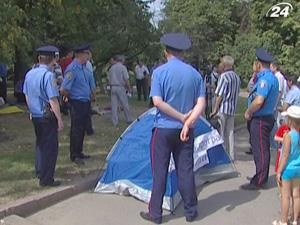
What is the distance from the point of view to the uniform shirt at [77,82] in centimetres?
782

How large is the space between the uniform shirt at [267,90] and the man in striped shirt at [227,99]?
147 cm

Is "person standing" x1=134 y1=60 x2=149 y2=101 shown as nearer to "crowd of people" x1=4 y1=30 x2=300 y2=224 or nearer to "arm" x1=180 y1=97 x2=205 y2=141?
"crowd of people" x1=4 y1=30 x2=300 y2=224

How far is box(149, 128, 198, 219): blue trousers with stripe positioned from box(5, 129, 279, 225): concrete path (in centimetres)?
25

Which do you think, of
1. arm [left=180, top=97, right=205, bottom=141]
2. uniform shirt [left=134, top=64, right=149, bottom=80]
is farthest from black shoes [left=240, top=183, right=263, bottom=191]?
uniform shirt [left=134, top=64, right=149, bottom=80]

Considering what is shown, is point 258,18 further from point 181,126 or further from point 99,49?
point 181,126

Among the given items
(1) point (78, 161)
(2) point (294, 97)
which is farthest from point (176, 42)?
(1) point (78, 161)

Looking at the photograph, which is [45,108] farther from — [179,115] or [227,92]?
[227,92]

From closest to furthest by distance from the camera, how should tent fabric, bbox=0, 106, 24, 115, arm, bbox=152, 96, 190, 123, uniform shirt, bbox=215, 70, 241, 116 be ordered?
arm, bbox=152, 96, 190, 123
uniform shirt, bbox=215, 70, 241, 116
tent fabric, bbox=0, 106, 24, 115

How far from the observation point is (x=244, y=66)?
37.1 metres

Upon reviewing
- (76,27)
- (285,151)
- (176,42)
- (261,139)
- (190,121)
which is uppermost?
(76,27)

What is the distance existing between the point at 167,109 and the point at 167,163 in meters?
0.61

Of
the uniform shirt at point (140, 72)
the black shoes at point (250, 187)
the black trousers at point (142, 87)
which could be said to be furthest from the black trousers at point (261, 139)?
the black trousers at point (142, 87)

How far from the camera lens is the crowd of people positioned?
534cm

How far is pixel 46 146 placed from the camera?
6617 mm
